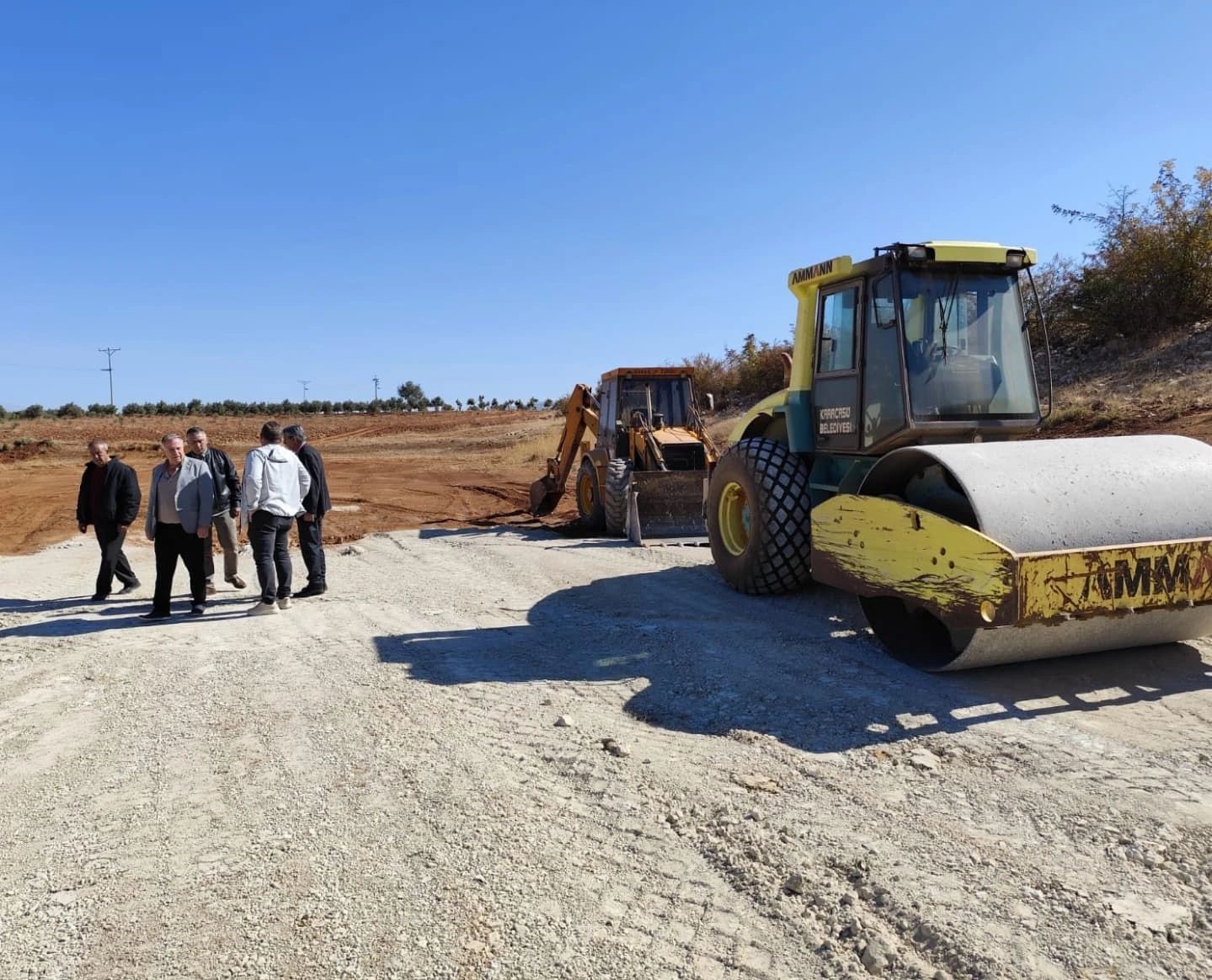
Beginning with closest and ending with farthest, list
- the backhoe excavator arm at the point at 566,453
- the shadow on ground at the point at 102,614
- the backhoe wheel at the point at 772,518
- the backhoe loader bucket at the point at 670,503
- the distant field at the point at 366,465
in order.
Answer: the backhoe wheel at the point at 772,518 → the shadow on ground at the point at 102,614 → the backhoe loader bucket at the point at 670,503 → the backhoe excavator arm at the point at 566,453 → the distant field at the point at 366,465

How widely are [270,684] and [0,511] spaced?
15393 millimetres

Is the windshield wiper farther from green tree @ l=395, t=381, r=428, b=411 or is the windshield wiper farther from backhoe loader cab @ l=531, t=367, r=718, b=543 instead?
green tree @ l=395, t=381, r=428, b=411

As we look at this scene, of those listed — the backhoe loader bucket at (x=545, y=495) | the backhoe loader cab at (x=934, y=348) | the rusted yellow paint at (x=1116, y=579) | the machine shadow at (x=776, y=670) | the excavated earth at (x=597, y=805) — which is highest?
the backhoe loader cab at (x=934, y=348)

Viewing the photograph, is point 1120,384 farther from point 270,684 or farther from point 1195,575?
point 270,684

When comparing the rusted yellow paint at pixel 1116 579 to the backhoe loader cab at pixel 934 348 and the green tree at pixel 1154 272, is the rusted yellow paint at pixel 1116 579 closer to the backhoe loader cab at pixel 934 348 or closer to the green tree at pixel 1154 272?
the backhoe loader cab at pixel 934 348

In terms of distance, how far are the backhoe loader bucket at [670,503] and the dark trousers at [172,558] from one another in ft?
19.4

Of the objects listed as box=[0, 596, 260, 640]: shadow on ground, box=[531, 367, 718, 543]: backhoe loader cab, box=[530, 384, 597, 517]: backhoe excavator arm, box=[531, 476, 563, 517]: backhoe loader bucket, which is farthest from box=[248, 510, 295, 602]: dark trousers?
box=[531, 476, 563, 517]: backhoe loader bucket

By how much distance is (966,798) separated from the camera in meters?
3.78

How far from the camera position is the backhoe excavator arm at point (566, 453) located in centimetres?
1550

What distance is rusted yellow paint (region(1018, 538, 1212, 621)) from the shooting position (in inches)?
180

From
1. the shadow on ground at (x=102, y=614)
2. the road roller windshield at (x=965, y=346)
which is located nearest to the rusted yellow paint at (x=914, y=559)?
the road roller windshield at (x=965, y=346)

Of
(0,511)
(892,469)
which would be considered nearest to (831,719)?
(892,469)

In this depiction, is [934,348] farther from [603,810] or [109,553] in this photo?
[109,553]

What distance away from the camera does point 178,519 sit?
307 inches
